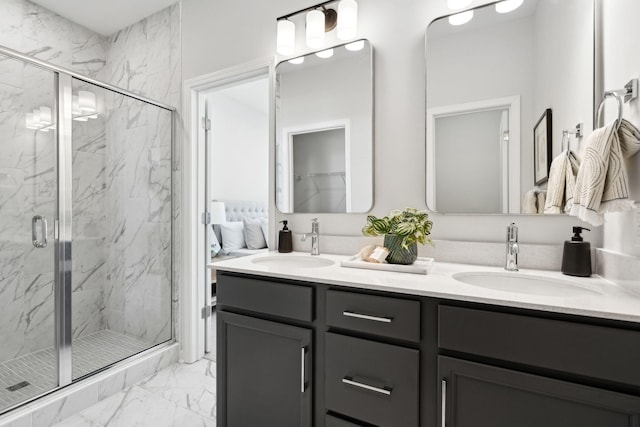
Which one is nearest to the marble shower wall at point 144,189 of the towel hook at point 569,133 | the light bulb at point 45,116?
the light bulb at point 45,116

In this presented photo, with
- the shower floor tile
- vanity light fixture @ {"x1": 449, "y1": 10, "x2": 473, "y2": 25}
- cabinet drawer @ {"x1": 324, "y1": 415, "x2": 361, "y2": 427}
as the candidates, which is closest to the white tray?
cabinet drawer @ {"x1": 324, "y1": 415, "x2": 361, "y2": 427}

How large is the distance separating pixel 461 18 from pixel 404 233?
1.05m

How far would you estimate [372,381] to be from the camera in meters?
1.07

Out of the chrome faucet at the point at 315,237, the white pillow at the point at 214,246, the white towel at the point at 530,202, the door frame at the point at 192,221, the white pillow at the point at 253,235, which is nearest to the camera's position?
the white towel at the point at 530,202

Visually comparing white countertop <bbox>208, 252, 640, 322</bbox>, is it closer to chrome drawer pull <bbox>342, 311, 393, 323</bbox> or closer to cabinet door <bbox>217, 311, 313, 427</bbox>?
chrome drawer pull <bbox>342, 311, 393, 323</bbox>

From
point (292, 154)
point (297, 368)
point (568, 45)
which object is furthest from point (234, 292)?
point (568, 45)

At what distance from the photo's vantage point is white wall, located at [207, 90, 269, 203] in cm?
407

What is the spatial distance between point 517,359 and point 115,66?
348cm

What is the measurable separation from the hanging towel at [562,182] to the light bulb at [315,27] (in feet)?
4.29

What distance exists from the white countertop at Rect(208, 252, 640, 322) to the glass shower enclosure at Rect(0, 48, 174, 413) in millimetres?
1273

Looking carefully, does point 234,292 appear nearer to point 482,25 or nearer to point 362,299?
point 362,299

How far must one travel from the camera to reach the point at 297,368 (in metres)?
1.21

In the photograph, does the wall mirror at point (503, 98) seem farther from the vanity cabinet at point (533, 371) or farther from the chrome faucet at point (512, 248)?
the vanity cabinet at point (533, 371)

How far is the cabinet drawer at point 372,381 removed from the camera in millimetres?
1008
